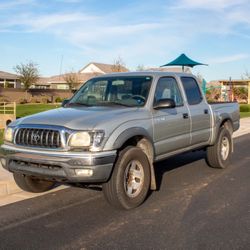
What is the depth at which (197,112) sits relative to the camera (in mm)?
7664

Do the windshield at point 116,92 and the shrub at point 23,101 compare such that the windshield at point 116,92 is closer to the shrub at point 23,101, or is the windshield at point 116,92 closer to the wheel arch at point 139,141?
the wheel arch at point 139,141

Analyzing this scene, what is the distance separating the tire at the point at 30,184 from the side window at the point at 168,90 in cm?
225

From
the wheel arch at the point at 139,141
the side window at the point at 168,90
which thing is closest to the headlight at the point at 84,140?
the wheel arch at the point at 139,141

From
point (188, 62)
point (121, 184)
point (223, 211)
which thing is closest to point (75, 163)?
point (121, 184)

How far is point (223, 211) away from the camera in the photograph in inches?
226

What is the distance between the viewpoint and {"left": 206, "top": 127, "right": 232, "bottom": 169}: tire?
27.9 ft

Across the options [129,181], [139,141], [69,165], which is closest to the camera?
[69,165]

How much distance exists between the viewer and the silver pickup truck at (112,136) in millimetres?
5348

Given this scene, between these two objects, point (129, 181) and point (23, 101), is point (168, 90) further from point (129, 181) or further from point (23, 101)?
point (23, 101)

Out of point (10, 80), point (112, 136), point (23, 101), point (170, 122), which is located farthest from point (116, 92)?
point (10, 80)

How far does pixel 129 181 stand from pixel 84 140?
96 cm

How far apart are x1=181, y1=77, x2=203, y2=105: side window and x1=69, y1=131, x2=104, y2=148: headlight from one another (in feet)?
8.94

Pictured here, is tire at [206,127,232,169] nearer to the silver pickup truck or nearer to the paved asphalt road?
the silver pickup truck

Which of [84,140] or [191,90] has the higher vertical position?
[191,90]
